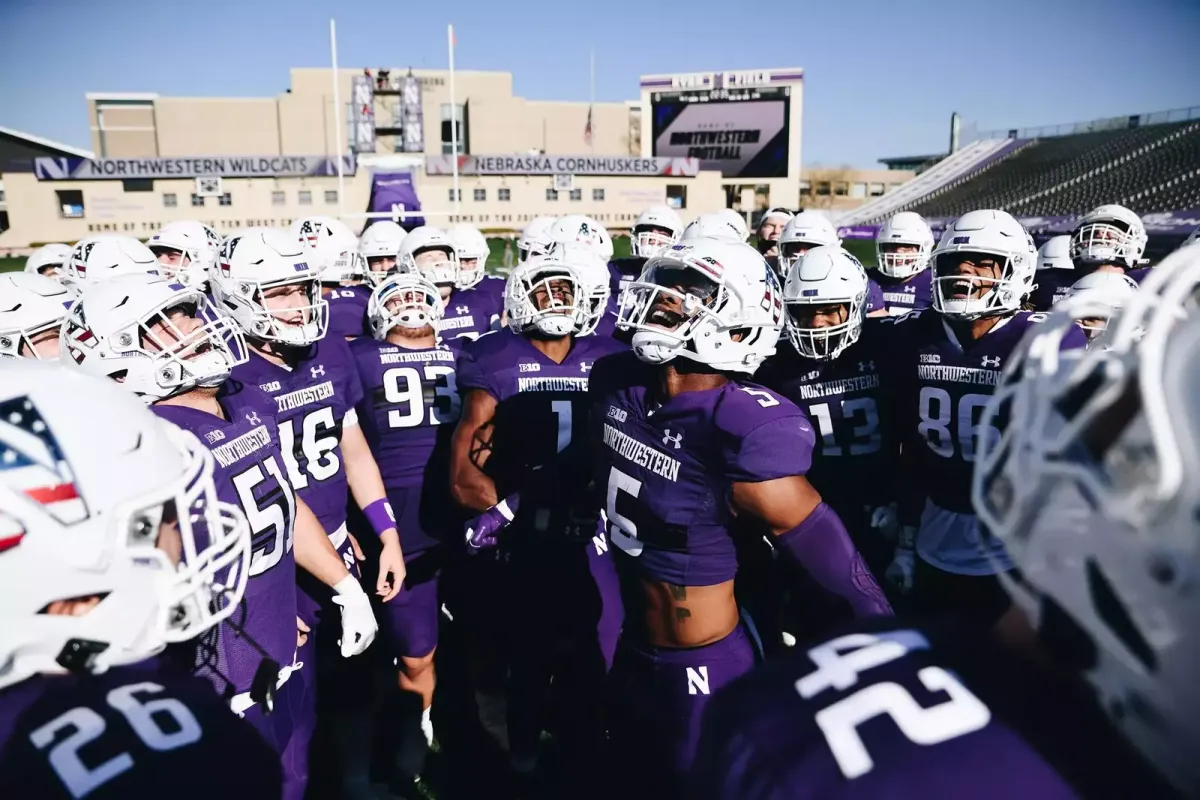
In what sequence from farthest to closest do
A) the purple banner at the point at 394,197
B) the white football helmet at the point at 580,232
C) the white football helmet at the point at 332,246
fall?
1. the purple banner at the point at 394,197
2. the white football helmet at the point at 580,232
3. the white football helmet at the point at 332,246

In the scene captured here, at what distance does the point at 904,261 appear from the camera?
22.4ft

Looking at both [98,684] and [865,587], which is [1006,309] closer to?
[865,587]

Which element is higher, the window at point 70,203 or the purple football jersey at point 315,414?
the window at point 70,203

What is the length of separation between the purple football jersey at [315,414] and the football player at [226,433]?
1.76 ft

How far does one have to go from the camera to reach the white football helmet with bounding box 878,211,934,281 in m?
6.66

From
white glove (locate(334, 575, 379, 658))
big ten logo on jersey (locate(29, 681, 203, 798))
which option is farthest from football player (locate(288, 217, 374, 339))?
big ten logo on jersey (locate(29, 681, 203, 798))

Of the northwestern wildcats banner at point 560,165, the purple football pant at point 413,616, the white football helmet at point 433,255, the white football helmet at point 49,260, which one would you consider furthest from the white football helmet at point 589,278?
the northwestern wildcats banner at point 560,165

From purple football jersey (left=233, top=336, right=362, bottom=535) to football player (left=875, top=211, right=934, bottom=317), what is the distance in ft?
15.4

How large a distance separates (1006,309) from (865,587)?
2.00 meters

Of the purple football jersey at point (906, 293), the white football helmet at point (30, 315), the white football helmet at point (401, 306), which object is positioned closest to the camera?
the white football helmet at point (30, 315)

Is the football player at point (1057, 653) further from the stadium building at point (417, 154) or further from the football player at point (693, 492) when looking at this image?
the stadium building at point (417, 154)

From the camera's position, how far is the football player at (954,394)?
357 cm

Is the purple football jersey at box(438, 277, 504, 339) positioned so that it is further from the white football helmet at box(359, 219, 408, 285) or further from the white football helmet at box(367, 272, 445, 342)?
the white football helmet at box(367, 272, 445, 342)

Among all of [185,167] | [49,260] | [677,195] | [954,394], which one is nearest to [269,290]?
[954,394]
